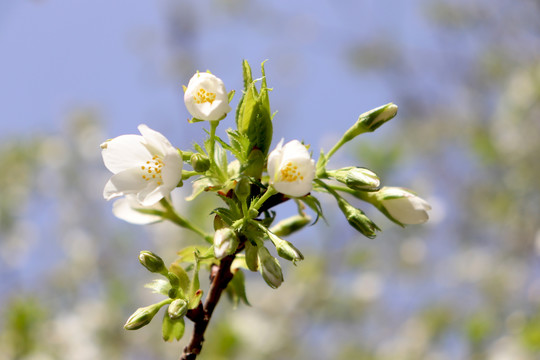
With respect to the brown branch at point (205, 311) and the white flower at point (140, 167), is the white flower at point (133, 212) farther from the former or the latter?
the brown branch at point (205, 311)

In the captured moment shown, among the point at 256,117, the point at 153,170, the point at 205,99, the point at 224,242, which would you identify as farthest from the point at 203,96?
the point at 224,242

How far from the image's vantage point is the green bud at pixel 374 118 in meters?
1.44

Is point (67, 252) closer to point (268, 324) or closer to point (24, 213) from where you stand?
point (24, 213)

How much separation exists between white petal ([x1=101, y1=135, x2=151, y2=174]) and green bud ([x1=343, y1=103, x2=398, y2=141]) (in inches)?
24.5

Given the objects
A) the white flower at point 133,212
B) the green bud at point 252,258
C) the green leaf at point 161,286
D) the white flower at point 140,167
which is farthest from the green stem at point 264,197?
the white flower at point 133,212

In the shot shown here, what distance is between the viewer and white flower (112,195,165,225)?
159cm

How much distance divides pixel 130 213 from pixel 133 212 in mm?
12

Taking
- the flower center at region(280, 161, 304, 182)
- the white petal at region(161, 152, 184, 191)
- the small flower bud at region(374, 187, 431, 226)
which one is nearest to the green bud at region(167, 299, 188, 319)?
the white petal at region(161, 152, 184, 191)

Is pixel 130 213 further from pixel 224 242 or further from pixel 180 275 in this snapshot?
pixel 224 242

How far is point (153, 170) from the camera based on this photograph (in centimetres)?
143

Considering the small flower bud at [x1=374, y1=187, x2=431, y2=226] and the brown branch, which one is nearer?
the brown branch

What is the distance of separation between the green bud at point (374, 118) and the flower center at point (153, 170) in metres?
0.59

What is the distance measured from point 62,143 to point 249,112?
7.86 meters

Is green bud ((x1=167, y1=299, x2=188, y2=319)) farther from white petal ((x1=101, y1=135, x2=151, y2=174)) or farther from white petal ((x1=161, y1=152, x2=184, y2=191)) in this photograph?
white petal ((x1=101, y1=135, x2=151, y2=174))
